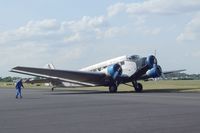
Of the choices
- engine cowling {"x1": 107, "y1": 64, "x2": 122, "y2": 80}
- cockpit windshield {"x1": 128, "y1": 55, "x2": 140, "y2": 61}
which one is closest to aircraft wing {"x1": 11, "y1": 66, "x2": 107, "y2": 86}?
engine cowling {"x1": 107, "y1": 64, "x2": 122, "y2": 80}

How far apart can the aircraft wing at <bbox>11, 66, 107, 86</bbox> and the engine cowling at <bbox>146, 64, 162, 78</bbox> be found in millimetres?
4664

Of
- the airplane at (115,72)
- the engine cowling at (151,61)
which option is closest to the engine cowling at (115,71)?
the airplane at (115,72)

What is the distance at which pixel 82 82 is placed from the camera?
144 ft

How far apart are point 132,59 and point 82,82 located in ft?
22.5

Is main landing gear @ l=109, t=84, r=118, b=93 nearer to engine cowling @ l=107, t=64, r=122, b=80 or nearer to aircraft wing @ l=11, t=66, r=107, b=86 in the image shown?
engine cowling @ l=107, t=64, r=122, b=80

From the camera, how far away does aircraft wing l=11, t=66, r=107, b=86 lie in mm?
40062

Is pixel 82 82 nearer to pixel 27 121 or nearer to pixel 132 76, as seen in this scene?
pixel 132 76

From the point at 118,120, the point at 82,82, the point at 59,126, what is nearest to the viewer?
the point at 59,126

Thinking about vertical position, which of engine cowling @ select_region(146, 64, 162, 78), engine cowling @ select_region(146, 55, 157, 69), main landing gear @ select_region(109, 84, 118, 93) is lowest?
main landing gear @ select_region(109, 84, 118, 93)

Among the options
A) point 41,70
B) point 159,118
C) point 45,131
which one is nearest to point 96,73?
point 41,70

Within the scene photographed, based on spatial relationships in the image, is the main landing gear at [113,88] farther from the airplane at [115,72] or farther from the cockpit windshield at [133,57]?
the cockpit windshield at [133,57]

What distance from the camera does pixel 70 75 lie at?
4175cm

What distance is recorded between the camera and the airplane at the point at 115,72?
38875 mm

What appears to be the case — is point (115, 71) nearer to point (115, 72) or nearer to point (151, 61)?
point (115, 72)
